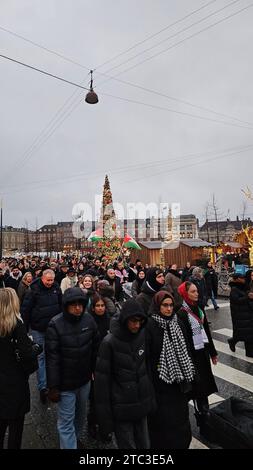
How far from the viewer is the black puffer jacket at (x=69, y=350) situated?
2955mm

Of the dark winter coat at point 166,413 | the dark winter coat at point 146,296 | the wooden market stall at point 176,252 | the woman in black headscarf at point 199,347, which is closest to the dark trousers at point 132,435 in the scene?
the dark winter coat at point 166,413

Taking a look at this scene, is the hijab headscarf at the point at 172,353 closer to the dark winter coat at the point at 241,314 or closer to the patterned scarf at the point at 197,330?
the patterned scarf at the point at 197,330

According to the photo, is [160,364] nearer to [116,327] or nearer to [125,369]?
[125,369]

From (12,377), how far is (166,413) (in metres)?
1.44

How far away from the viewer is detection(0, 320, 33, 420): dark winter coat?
2.70m

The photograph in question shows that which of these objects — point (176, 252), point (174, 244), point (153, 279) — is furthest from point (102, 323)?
point (174, 244)

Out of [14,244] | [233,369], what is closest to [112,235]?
[233,369]

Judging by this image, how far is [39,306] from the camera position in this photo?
4.73 meters

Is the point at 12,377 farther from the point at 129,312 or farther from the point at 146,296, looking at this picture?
the point at 146,296

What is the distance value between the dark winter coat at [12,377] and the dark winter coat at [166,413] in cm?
116

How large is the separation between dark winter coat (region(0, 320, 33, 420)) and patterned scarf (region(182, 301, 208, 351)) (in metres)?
1.97

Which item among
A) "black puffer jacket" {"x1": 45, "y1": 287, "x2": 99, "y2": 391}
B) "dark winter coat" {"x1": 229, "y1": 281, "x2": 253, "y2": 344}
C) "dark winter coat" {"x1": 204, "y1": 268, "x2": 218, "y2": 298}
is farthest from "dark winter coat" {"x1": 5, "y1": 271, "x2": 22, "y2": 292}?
"black puffer jacket" {"x1": 45, "y1": 287, "x2": 99, "y2": 391}

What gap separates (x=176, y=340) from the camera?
2922mm
